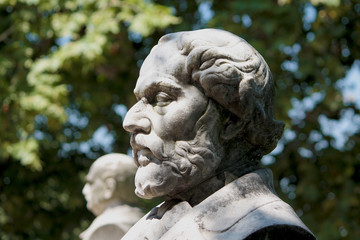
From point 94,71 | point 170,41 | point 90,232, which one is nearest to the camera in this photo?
point 170,41

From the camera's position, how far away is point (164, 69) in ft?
11.1

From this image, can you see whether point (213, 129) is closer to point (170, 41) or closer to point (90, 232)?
point (170, 41)

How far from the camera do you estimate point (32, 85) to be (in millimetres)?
9141

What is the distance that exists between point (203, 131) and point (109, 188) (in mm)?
2888

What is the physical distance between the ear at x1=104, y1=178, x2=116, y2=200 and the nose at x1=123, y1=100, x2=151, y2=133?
2693mm

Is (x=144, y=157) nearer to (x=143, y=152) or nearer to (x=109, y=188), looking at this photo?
(x=143, y=152)

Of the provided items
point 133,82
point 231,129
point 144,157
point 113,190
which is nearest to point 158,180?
point 144,157

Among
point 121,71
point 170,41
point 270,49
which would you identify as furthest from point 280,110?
point 170,41

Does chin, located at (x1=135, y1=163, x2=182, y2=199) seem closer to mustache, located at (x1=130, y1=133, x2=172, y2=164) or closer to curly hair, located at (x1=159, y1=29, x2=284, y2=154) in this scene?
mustache, located at (x1=130, y1=133, x2=172, y2=164)

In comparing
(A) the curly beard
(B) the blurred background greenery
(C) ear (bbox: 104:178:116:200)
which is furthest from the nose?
(B) the blurred background greenery

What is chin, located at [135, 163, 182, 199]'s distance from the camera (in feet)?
10.8

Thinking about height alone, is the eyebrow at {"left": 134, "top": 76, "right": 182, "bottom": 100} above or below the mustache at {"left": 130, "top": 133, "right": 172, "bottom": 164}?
above

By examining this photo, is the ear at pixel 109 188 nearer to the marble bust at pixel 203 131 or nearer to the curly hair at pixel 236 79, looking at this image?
the marble bust at pixel 203 131

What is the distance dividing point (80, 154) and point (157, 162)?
7881 mm
